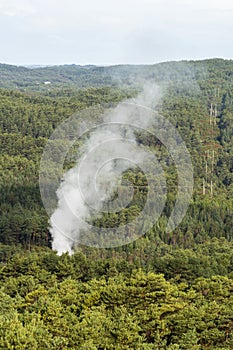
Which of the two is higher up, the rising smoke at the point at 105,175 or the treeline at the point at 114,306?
the rising smoke at the point at 105,175

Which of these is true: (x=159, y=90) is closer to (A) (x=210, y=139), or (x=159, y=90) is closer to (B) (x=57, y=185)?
(A) (x=210, y=139)

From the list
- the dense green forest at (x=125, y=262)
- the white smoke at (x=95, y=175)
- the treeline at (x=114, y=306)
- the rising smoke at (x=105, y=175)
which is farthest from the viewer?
the rising smoke at (x=105, y=175)

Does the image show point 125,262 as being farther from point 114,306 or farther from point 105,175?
point 105,175

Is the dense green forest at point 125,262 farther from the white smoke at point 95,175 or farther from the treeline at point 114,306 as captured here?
the white smoke at point 95,175

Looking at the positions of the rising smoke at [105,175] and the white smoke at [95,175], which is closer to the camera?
the white smoke at [95,175]

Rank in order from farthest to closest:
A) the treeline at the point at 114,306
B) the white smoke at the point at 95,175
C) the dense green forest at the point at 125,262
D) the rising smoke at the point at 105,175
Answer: the rising smoke at the point at 105,175 → the white smoke at the point at 95,175 → the dense green forest at the point at 125,262 → the treeline at the point at 114,306

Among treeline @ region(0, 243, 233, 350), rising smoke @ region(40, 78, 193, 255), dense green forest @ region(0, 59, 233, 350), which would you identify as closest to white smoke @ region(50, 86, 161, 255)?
rising smoke @ region(40, 78, 193, 255)

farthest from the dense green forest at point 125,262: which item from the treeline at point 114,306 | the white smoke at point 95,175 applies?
the white smoke at point 95,175

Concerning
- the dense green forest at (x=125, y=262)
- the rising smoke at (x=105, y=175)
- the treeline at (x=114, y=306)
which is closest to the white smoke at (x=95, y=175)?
the rising smoke at (x=105, y=175)

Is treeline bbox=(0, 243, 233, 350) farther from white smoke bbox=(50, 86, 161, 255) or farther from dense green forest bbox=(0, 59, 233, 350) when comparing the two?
white smoke bbox=(50, 86, 161, 255)

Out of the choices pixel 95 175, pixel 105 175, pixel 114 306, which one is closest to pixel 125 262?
pixel 114 306
